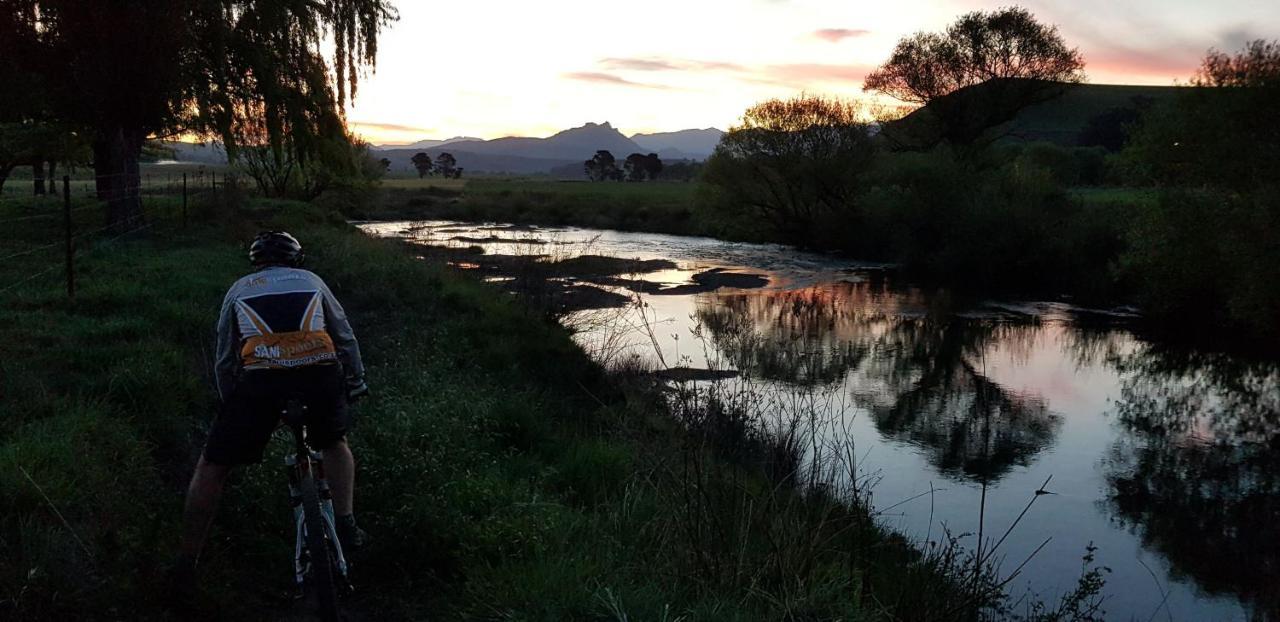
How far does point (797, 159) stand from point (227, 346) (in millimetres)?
38621

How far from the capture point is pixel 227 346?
4.15 metres

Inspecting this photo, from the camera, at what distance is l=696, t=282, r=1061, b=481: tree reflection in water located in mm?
11883

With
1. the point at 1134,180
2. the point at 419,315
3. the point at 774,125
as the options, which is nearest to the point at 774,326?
the point at 419,315

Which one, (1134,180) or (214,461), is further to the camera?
(1134,180)

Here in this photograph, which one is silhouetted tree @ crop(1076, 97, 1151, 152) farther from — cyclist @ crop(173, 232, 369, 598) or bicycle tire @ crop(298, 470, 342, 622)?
bicycle tire @ crop(298, 470, 342, 622)

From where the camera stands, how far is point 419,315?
1416 cm

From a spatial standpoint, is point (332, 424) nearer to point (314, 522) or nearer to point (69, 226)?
point (314, 522)

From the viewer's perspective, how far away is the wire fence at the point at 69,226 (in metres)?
11.7

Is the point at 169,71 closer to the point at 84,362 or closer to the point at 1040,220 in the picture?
the point at 84,362

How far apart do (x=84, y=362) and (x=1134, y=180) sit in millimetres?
25333

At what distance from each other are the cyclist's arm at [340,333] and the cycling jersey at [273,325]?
0.14ft

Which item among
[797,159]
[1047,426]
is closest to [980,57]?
[797,159]

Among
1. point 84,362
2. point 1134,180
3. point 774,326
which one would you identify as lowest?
point 774,326

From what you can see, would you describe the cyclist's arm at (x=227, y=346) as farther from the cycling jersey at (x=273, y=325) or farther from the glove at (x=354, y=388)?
the glove at (x=354, y=388)
